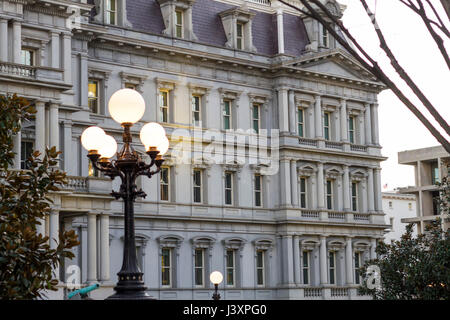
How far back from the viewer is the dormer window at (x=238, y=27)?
50.1 m

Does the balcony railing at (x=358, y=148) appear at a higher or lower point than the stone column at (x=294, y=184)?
higher

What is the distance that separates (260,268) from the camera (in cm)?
5016

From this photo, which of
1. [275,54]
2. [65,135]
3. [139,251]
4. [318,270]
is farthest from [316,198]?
[65,135]

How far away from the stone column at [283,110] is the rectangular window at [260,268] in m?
6.81

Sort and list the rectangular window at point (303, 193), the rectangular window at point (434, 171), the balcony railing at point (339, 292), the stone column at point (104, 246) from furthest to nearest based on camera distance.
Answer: the rectangular window at point (434, 171) < the rectangular window at point (303, 193) < the balcony railing at point (339, 292) < the stone column at point (104, 246)

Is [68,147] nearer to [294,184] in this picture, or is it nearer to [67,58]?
[67,58]

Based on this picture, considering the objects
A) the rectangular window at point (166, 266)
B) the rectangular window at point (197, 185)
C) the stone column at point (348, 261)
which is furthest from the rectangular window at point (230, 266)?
the stone column at point (348, 261)

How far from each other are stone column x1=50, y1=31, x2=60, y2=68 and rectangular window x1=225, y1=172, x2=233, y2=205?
13.9 m

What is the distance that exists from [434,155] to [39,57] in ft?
Result: 183

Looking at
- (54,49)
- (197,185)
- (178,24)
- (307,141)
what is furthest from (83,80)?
(307,141)

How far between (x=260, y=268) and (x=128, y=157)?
120ft

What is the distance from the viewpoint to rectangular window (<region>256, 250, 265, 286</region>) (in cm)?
4986

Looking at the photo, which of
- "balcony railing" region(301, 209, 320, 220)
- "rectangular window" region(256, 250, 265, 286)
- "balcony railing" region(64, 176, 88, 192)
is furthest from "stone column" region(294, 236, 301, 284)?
"balcony railing" region(64, 176, 88, 192)

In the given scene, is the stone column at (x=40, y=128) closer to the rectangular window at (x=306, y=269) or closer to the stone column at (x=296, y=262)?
the stone column at (x=296, y=262)
